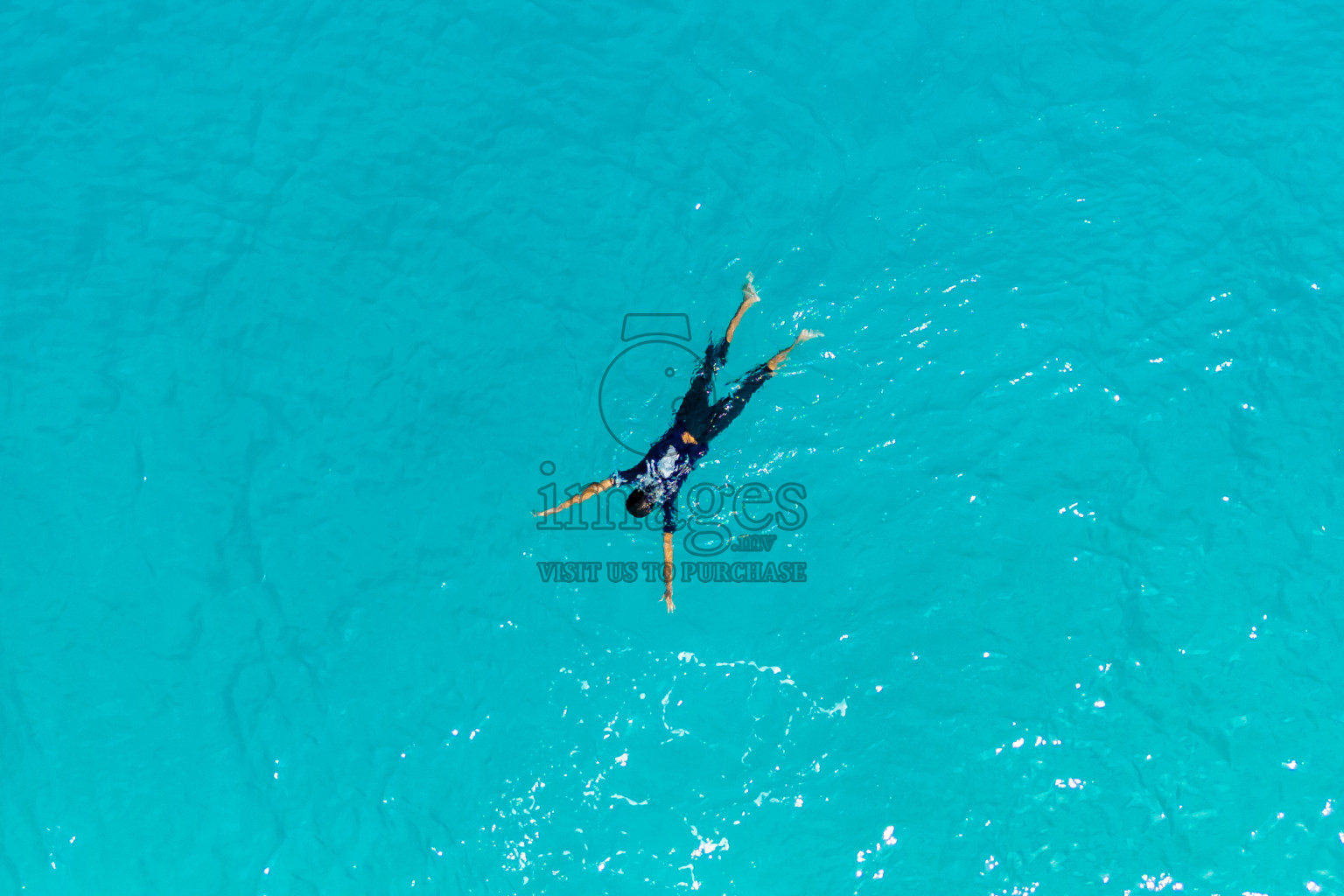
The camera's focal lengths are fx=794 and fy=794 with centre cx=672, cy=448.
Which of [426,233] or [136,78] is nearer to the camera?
[426,233]

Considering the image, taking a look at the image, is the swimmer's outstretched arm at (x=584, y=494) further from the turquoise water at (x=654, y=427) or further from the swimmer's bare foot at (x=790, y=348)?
the swimmer's bare foot at (x=790, y=348)

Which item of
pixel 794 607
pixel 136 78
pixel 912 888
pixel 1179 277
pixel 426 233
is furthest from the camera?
pixel 136 78

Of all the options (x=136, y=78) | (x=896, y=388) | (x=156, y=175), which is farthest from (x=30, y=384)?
(x=896, y=388)

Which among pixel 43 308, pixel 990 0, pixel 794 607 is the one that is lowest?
pixel 794 607

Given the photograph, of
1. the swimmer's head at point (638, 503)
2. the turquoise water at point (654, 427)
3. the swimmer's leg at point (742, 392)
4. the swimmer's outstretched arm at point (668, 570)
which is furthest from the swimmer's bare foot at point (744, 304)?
the swimmer's outstretched arm at point (668, 570)

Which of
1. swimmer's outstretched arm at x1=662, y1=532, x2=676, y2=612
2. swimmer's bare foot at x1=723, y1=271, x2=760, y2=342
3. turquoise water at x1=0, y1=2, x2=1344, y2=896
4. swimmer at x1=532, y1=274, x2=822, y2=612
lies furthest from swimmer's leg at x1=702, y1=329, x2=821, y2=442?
swimmer's outstretched arm at x1=662, y1=532, x2=676, y2=612

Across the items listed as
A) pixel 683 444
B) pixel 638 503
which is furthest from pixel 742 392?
pixel 638 503

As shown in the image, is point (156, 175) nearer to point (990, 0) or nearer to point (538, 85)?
point (538, 85)
